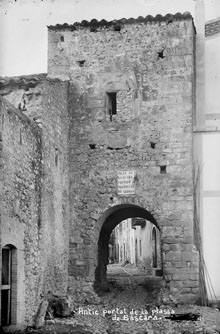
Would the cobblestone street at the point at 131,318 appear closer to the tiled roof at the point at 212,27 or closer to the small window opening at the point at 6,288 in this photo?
the small window opening at the point at 6,288

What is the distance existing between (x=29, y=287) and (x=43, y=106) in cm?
358

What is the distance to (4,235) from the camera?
32.4 feet

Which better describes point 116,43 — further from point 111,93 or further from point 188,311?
point 188,311

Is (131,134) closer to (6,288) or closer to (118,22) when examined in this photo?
(118,22)

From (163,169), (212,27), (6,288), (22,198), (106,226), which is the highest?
(212,27)

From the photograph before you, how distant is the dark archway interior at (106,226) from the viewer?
14.4m

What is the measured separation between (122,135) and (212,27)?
3375 mm

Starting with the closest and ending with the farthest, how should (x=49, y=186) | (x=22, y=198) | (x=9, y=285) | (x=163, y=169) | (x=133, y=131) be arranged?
(x=9, y=285), (x=22, y=198), (x=49, y=186), (x=163, y=169), (x=133, y=131)

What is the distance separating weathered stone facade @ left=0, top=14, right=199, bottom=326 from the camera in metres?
13.7
